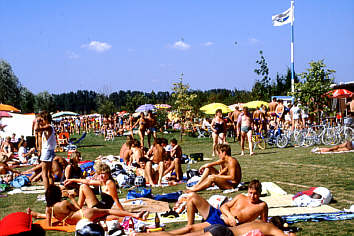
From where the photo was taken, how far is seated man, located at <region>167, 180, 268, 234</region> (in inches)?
207

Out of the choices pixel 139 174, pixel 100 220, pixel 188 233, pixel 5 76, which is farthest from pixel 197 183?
pixel 5 76

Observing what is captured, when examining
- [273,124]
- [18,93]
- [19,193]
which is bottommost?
[19,193]

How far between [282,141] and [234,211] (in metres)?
11.3

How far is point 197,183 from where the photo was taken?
28.5 ft

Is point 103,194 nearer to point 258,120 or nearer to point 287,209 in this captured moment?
point 287,209

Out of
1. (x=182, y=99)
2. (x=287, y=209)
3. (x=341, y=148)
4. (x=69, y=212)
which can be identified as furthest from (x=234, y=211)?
(x=182, y=99)

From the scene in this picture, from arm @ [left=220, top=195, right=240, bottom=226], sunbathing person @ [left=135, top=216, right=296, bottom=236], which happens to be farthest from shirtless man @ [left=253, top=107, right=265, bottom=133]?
sunbathing person @ [left=135, top=216, right=296, bottom=236]

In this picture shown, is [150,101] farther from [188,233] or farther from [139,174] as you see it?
[188,233]

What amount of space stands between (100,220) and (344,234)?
10.9ft

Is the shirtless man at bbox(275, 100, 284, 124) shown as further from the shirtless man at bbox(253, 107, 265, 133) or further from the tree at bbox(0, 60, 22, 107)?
the tree at bbox(0, 60, 22, 107)

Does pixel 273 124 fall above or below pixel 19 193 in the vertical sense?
above

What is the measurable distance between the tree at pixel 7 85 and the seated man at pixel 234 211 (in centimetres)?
5955

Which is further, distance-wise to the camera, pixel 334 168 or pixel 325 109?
pixel 325 109

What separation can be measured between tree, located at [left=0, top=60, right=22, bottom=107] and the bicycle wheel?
52.1 meters
